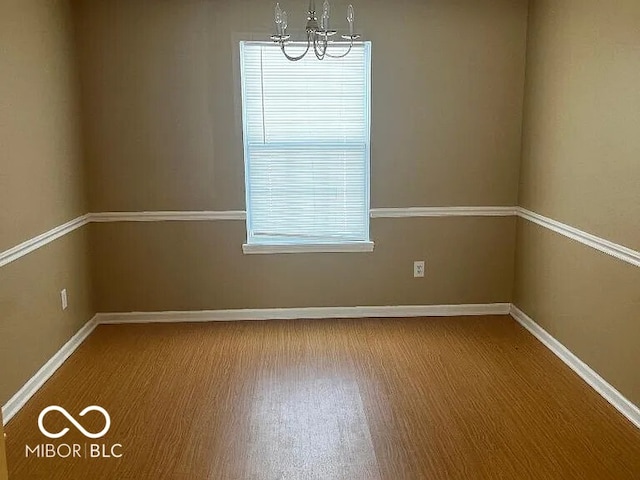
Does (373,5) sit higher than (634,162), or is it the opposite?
(373,5)

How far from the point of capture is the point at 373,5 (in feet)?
13.9

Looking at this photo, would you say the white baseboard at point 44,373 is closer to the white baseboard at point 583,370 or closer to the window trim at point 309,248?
the window trim at point 309,248

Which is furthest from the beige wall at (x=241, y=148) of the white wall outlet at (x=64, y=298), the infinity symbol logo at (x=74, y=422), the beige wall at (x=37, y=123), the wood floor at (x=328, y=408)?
the infinity symbol logo at (x=74, y=422)

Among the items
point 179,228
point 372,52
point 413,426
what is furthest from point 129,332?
point 372,52

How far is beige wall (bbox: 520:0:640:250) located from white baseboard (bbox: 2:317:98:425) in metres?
3.14

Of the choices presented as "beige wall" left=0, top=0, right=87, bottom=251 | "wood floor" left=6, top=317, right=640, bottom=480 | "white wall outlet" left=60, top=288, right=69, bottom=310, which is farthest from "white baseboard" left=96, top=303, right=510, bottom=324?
"beige wall" left=0, top=0, right=87, bottom=251

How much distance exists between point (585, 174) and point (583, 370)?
3.61 ft

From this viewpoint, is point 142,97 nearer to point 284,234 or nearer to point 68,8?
point 68,8

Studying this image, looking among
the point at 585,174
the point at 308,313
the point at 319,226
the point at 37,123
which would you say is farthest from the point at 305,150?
the point at 585,174

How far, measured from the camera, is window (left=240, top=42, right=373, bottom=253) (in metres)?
4.33

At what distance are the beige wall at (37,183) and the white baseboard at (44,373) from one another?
0.05 m

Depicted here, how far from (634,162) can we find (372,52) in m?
1.94

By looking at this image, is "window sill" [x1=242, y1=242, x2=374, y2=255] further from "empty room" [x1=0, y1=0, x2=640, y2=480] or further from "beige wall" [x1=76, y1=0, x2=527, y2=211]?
"beige wall" [x1=76, y1=0, x2=527, y2=211]

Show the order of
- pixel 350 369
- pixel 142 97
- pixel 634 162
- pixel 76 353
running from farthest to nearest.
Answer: pixel 142 97, pixel 76 353, pixel 350 369, pixel 634 162
